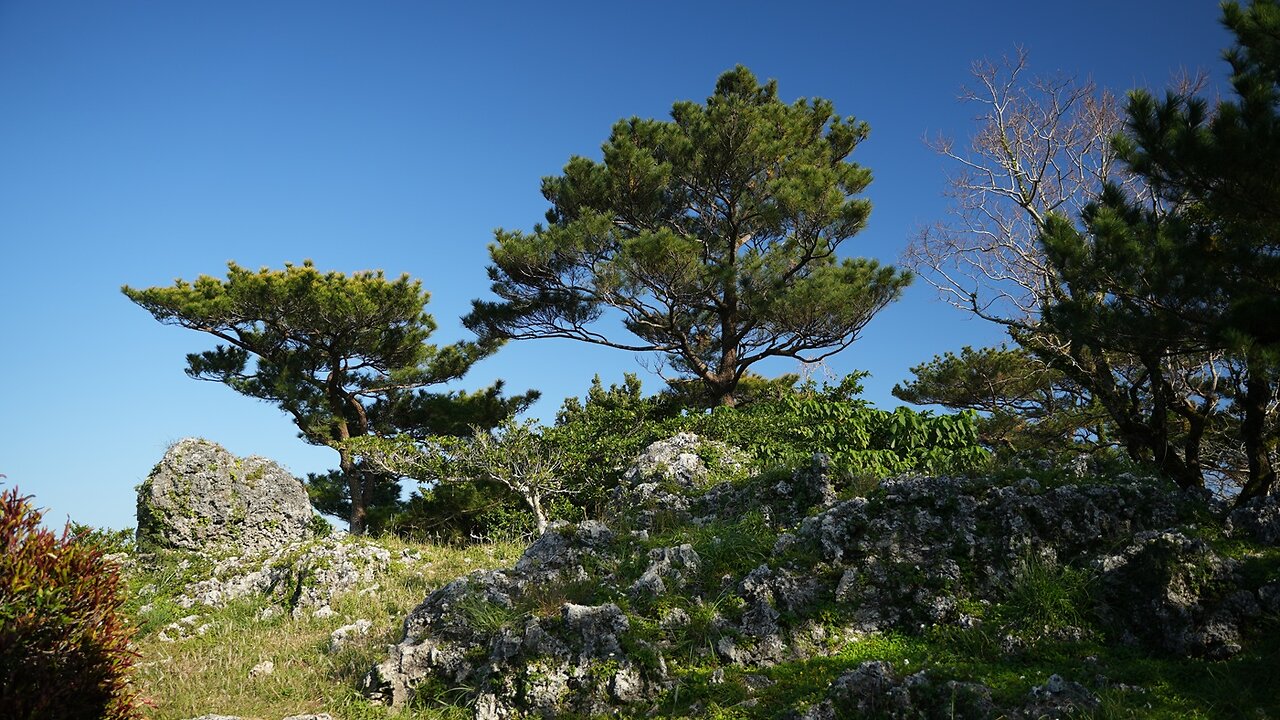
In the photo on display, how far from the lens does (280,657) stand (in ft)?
25.6

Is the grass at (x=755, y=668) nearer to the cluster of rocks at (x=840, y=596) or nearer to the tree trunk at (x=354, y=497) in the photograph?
the cluster of rocks at (x=840, y=596)

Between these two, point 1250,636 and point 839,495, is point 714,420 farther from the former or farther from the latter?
point 1250,636

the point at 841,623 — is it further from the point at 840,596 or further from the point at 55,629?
the point at 55,629

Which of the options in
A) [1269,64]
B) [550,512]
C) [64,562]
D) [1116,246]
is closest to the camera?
[64,562]

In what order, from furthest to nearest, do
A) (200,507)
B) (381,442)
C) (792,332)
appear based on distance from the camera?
1. (792,332)
2. (381,442)
3. (200,507)

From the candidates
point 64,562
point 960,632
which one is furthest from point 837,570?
point 64,562

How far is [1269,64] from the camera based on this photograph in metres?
7.89

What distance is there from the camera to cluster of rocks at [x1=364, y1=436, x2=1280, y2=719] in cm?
561

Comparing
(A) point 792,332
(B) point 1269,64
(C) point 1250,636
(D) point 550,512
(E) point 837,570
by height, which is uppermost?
(A) point 792,332

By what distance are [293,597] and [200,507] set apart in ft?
11.6

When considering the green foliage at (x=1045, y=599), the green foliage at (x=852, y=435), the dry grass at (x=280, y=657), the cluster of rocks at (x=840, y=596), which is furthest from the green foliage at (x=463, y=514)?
the green foliage at (x=1045, y=599)

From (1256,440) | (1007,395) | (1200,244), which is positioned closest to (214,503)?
(1200,244)

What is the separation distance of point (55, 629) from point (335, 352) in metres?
15.7

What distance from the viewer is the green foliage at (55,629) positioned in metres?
4.71
